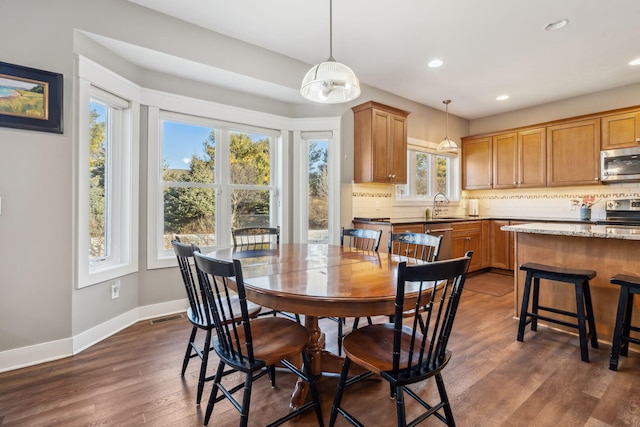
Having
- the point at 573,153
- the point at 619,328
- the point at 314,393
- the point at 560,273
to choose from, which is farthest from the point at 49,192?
the point at 573,153

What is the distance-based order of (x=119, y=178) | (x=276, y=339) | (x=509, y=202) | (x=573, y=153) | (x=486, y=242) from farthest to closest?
(x=509, y=202) → (x=486, y=242) → (x=573, y=153) → (x=119, y=178) → (x=276, y=339)

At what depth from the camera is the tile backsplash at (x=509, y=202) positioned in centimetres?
440

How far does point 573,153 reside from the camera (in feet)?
15.0

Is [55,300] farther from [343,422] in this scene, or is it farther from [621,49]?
[621,49]

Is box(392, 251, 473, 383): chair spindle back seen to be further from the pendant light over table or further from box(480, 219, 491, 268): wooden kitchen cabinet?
box(480, 219, 491, 268): wooden kitchen cabinet

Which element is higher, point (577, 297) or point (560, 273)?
point (560, 273)

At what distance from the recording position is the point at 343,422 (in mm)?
1651

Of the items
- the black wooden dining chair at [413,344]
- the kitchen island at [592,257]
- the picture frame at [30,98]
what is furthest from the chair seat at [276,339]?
the kitchen island at [592,257]

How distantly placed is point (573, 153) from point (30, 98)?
20.3 feet

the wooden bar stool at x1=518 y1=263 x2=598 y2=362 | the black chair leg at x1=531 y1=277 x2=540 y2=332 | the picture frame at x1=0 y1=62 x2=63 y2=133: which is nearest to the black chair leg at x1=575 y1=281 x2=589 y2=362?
the wooden bar stool at x1=518 y1=263 x2=598 y2=362

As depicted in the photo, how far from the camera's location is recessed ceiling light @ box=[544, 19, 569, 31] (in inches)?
111

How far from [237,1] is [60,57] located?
1389 millimetres

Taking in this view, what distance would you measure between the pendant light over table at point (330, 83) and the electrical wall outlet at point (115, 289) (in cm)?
233

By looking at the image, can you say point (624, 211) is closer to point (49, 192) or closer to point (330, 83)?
point (330, 83)
